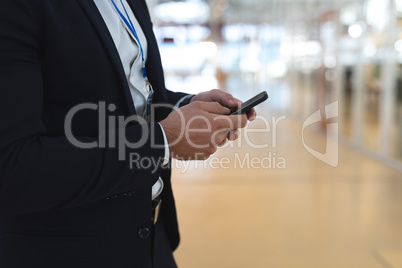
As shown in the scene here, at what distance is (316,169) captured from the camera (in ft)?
20.5

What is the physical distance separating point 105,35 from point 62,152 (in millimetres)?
233

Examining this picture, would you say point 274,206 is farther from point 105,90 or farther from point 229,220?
point 105,90

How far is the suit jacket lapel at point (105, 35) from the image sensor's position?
79 centimetres

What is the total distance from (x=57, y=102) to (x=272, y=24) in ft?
51.4

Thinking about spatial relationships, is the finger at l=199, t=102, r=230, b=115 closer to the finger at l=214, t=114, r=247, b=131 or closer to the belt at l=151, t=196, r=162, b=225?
the finger at l=214, t=114, r=247, b=131

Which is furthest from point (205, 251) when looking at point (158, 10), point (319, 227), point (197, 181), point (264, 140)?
point (158, 10)

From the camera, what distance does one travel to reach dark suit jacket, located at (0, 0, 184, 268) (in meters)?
0.67

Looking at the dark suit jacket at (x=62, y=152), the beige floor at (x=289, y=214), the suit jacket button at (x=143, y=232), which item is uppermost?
the dark suit jacket at (x=62, y=152)

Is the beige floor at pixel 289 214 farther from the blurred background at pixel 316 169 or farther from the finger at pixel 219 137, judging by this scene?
the finger at pixel 219 137

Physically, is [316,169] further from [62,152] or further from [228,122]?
[62,152]

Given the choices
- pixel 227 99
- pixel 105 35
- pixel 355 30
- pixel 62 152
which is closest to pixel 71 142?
pixel 62 152

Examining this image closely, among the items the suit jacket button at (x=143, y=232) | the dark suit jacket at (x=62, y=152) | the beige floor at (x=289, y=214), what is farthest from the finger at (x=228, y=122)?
the beige floor at (x=289, y=214)

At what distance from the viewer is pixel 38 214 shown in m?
0.84

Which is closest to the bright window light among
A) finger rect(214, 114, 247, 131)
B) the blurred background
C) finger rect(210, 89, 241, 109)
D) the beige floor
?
the blurred background
